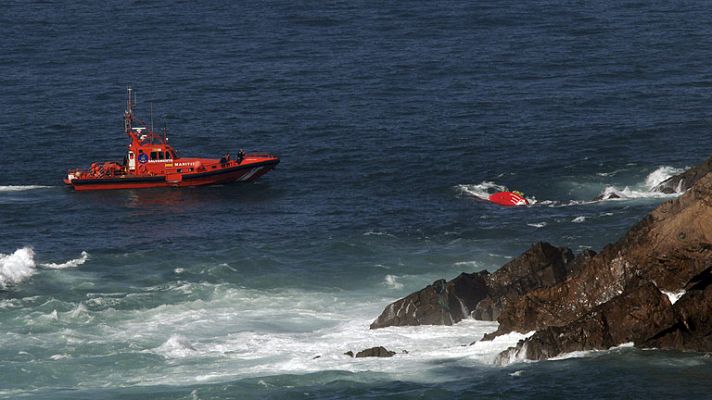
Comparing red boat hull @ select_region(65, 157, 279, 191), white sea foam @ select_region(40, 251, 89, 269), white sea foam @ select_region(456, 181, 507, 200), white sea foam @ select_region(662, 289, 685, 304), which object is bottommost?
white sea foam @ select_region(662, 289, 685, 304)

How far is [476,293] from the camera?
86.9 meters

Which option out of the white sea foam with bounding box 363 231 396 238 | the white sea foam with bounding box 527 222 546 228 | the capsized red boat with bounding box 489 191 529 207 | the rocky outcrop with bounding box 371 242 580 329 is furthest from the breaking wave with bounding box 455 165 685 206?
the rocky outcrop with bounding box 371 242 580 329

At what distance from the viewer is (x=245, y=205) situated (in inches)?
4601

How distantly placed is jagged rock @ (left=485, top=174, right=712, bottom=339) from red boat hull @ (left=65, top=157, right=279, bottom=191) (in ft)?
147

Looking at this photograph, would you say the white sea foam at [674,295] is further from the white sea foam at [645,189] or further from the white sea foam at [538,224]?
the white sea foam at [645,189]

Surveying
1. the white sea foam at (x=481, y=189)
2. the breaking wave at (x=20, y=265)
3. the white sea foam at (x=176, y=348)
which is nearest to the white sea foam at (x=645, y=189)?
the white sea foam at (x=481, y=189)

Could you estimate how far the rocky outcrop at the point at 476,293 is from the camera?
281 feet

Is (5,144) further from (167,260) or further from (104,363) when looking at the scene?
(104,363)

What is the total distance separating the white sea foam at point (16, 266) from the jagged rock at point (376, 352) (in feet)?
87.3

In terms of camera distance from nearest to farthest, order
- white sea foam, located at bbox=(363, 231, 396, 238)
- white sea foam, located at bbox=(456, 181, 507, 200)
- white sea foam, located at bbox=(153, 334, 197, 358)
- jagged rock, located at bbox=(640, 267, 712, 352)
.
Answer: jagged rock, located at bbox=(640, 267, 712, 352), white sea foam, located at bbox=(153, 334, 197, 358), white sea foam, located at bbox=(363, 231, 396, 238), white sea foam, located at bbox=(456, 181, 507, 200)

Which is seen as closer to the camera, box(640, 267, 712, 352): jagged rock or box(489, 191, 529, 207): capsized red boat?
box(640, 267, 712, 352): jagged rock

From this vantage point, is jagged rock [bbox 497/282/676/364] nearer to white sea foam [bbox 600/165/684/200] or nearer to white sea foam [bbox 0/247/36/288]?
white sea foam [bbox 0/247/36/288]

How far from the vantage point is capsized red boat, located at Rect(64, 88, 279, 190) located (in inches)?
4801

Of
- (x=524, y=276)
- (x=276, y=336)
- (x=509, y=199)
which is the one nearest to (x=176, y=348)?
(x=276, y=336)
